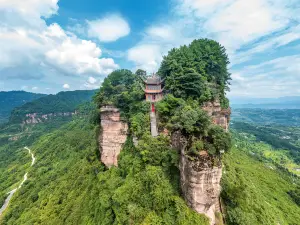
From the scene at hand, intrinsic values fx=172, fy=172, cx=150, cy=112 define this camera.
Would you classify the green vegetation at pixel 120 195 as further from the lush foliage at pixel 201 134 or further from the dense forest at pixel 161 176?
the lush foliage at pixel 201 134

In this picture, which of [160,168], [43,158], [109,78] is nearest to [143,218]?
[160,168]

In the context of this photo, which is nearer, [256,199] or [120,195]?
[120,195]

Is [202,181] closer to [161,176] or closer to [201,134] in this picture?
[201,134]

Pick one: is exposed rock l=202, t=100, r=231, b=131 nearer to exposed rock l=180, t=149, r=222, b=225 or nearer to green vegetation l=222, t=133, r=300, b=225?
green vegetation l=222, t=133, r=300, b=225

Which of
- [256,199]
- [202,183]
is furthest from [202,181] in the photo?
[256,199]

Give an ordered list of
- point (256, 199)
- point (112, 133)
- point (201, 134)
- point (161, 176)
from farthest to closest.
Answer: point (112, 133) → point (256, 199) → point (161, 176) → point (201, 134)

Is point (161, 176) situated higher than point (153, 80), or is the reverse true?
point (153, 80)
